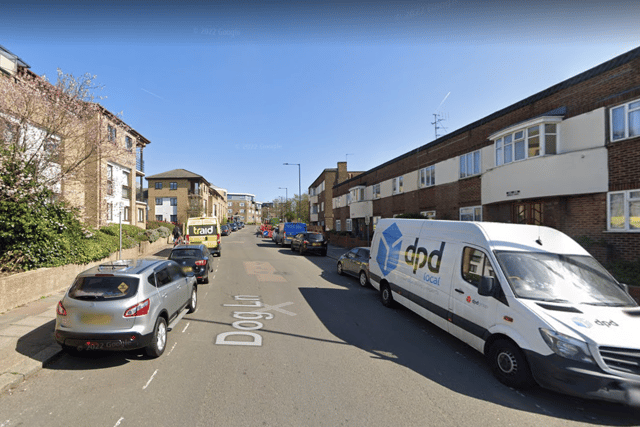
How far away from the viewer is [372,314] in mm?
8250

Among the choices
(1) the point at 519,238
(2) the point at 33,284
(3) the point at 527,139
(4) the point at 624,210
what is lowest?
(2) the point at 33,284

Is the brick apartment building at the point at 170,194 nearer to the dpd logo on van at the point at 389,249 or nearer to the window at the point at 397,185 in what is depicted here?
the window at the point at 397,185

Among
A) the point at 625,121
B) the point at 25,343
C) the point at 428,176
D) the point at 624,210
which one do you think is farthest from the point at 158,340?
the point at 428,176

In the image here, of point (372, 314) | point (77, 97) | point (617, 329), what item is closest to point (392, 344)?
point (372, 314)

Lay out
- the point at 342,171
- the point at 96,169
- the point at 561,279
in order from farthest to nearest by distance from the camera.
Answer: the point at 342,171 → the point at 96,169 → the point at 561,279

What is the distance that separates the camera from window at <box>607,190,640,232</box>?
9859mm

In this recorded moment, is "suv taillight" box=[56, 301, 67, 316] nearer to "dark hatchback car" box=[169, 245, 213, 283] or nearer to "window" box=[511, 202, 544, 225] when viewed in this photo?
"dark hatchback car" box=[169, 245, 213, 283]

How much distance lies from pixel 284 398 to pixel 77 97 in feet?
43.1

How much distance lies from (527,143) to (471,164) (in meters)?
4.28

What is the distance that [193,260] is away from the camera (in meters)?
11.7

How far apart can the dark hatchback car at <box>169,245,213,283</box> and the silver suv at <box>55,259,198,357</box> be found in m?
5.85

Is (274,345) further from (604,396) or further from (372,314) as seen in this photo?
(604,396)

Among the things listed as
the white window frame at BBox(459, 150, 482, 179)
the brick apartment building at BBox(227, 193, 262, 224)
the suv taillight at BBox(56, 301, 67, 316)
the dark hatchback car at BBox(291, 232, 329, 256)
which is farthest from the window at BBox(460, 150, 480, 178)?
the brick apartment building at BBox(227, 193, 262, 224)

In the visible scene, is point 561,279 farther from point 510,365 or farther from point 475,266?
point 510,365
